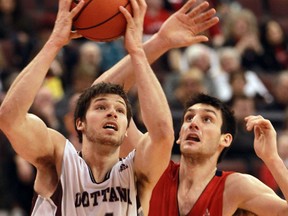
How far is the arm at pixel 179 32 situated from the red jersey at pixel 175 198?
73 centimetres

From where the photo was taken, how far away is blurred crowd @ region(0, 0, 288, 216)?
873cm

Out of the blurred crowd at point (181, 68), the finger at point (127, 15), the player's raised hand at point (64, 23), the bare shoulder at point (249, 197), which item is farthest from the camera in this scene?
the blurred crowd at point (181, 68)

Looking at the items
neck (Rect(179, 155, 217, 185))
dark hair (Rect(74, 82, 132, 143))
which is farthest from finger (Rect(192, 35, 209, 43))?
neck (Rect(179, 155, 217, 185))

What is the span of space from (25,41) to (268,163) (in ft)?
19.1

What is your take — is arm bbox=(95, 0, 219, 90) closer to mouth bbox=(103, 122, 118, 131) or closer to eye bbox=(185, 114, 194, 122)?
eye bbox=(185, 114, 194, 122)

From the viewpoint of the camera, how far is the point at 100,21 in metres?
5.07

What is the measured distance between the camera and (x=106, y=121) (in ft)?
16.3

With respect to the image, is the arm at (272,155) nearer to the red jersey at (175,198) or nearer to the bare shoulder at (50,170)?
the red jersey at (175,198)

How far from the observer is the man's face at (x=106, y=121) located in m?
4.95

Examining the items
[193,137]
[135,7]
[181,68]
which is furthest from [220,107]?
Answer: [181,68]

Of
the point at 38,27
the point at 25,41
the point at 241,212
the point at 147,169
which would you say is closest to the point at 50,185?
the point at 147,169

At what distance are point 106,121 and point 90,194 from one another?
17.3 inches

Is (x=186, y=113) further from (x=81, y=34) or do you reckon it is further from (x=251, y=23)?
(x=251, y=23)

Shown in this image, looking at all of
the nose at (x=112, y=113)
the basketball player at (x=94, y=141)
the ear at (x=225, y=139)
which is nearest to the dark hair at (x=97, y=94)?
the basketball player at (x=94, y=141)
